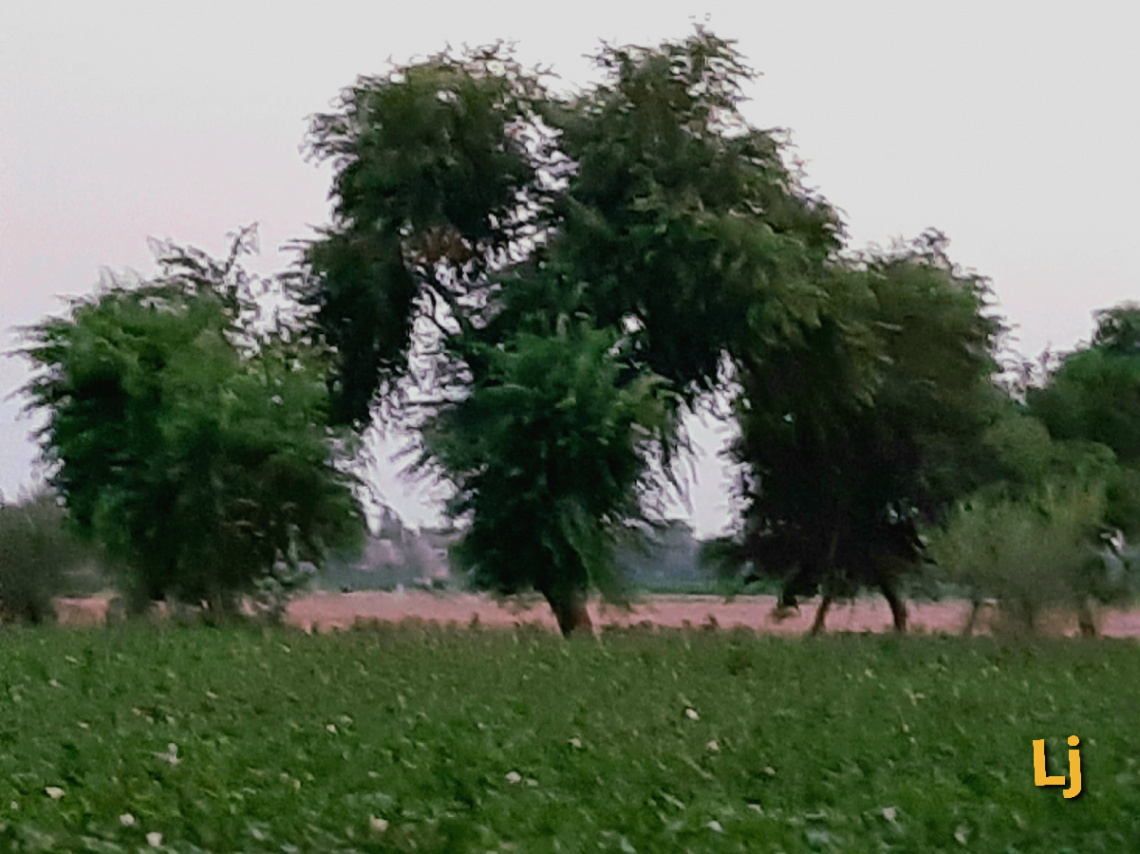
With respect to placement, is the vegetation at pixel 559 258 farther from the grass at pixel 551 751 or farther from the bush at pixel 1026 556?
the grass at pixel 551 751

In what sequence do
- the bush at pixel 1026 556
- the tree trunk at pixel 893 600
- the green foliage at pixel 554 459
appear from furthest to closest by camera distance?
1. the tree trunk at pixel 893 600
2. the green foliage at pixel 554 459
3. the bush at pixel 1026 556

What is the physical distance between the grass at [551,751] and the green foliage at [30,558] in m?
14.8

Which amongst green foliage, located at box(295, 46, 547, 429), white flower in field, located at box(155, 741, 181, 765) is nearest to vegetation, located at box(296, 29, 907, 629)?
green foliage, located at box(295, 46, 547, 429)

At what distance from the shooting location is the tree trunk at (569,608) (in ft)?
88.7

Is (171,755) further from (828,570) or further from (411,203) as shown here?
(828,570)

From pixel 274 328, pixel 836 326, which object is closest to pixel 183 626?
pixel 274 328

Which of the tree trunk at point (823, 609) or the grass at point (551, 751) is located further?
the tree trunk at point (823, 609)

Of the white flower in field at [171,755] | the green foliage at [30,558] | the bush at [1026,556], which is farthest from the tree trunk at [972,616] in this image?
the white flower in field at [171,755]

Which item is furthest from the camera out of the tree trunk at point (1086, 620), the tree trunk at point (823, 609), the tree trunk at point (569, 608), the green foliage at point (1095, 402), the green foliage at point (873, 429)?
the green foliage at point (1095, 402)

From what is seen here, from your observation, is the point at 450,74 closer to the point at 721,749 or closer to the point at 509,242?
the point at 509,242

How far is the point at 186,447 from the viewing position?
25.9m

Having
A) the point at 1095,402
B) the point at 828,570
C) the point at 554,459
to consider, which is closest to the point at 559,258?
the point at 554,459

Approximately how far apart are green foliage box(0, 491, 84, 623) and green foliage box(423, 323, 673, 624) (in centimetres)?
910

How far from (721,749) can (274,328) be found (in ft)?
65.8
